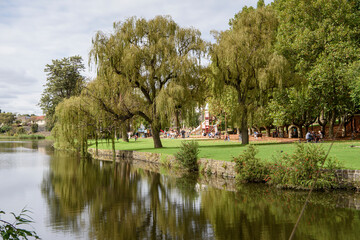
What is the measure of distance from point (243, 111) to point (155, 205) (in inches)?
651

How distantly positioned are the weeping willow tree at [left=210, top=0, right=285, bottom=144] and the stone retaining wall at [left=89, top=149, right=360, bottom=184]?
7.25 m

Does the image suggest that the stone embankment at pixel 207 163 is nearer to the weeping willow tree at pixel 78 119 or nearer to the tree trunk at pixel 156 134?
the tree trunk at pixel 156 134

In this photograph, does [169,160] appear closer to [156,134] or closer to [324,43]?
[156,134]

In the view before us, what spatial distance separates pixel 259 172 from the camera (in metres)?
16.9

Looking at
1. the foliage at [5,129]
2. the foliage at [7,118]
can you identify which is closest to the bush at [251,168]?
the foliage at [5,129]

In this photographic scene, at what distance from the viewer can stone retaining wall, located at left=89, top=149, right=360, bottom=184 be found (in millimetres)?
14110

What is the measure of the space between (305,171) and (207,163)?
744cm

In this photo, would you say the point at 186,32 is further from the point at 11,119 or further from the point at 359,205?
the point at 11,119

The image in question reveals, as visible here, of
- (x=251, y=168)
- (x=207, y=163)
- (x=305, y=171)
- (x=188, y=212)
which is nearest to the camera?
(x=188, y=212)

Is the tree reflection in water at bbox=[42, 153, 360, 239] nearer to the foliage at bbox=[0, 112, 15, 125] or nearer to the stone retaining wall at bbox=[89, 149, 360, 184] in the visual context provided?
the stone retaining wall at bbox=[89, 149, 360, 184]

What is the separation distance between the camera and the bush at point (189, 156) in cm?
2175

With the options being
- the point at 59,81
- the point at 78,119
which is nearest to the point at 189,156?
the point at 78,119

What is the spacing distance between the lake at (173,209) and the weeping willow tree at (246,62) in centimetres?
1075

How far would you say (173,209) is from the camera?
1302cm
